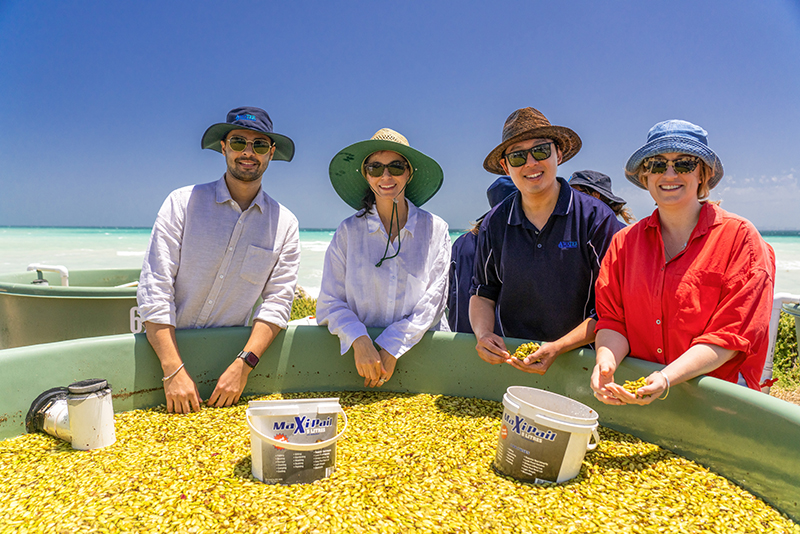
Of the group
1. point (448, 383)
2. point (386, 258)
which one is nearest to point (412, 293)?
point (386, 258)

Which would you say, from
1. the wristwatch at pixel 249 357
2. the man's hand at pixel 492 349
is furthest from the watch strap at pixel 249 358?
the man's hand at pixel 492 349

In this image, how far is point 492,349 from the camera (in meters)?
2.40

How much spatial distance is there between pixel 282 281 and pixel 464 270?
5.45 feet

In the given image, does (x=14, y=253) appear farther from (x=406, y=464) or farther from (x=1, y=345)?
(x=406, y=464)

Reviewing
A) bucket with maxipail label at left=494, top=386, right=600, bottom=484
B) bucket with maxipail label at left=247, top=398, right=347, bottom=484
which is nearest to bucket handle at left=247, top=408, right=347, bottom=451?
bucket with maxipail label at left=247, top=398, right=347, bottom=484

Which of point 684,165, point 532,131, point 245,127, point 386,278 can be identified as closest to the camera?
point 684,165

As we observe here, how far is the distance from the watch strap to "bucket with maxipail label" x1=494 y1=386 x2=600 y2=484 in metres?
1.40

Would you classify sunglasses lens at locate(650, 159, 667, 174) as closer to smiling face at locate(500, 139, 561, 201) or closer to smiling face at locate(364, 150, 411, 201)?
smiling face at locate(500, 139, 561, 201)

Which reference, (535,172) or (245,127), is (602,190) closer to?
(535,172)

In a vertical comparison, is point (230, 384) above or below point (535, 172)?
below

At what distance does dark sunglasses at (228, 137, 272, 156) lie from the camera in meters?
2.68

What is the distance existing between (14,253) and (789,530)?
2951cm

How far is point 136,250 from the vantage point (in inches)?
1042

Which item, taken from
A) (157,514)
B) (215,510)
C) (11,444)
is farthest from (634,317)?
(11,444)
